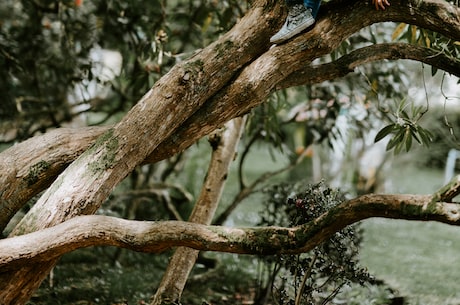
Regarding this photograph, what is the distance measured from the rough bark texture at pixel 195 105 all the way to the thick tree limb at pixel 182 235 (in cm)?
1

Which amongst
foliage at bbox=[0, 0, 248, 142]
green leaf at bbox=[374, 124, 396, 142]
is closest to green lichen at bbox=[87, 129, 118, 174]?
green leaf at bbox=[374, 124, 396, 142]

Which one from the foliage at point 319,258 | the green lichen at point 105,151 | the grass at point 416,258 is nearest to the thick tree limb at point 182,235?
the green lichen at point 105,151

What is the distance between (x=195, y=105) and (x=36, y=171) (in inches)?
33.2

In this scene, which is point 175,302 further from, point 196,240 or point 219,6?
point 219,6

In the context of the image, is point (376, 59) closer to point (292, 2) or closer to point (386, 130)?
point (386, 130)

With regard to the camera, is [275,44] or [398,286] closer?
[275,44]

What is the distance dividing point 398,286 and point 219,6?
9.93ft

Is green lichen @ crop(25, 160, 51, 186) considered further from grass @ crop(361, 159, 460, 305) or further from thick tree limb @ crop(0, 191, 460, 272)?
grass @ crop(361, 159, 460, 305)

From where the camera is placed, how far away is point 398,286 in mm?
4809

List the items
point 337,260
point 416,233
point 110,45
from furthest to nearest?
point 416,233, point 110,45, point 337,260

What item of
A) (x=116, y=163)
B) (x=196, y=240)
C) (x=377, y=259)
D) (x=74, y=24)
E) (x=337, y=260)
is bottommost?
(x=196, y=240)

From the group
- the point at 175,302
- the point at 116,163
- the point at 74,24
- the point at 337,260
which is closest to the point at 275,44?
the point at 116,163

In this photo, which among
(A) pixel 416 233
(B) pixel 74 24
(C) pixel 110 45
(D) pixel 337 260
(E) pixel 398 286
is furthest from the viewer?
(A) pixel 416 233

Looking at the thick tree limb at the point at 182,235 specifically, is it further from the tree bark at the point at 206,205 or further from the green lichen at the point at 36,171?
the tree bark at the point at 206,205
